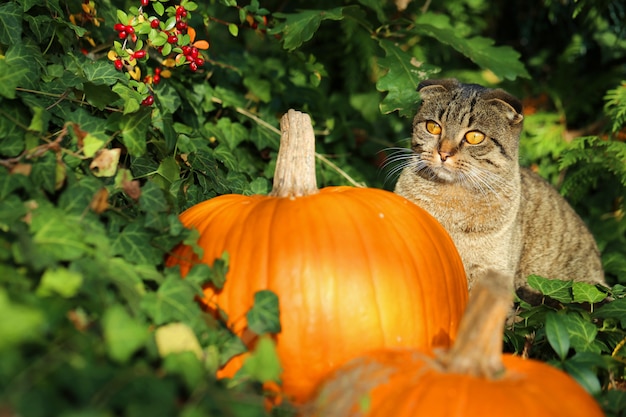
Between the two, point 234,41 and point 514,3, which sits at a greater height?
point 514,3

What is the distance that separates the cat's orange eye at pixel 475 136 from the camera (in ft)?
10.3

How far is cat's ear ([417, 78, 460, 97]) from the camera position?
10.5ft

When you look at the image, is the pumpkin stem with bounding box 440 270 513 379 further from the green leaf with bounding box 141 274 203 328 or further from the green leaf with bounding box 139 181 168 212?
the green leaf with bounding box 139 181 168 212

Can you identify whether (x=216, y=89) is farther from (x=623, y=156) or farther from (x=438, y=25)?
(x=623, y=156)

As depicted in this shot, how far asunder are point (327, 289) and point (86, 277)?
692mm

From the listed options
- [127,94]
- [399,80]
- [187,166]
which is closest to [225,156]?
[187,166]

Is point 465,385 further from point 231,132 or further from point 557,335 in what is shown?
point 231,132

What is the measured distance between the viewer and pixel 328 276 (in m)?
1.94

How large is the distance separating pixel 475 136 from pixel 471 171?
205 mm

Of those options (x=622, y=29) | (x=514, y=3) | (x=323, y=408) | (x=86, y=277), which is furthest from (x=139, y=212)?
(x=514, y=3)

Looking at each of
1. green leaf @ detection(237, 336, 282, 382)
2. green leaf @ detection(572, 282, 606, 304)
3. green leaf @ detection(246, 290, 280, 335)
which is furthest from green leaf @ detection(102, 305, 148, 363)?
green leaf @ detection(572, 282, 606, 304)

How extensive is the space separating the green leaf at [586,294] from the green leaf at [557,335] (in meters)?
0.53

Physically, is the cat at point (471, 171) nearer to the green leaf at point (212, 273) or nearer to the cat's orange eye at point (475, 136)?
the cat's orange eye at point (475, 136)

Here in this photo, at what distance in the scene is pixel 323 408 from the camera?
5.36 ft
